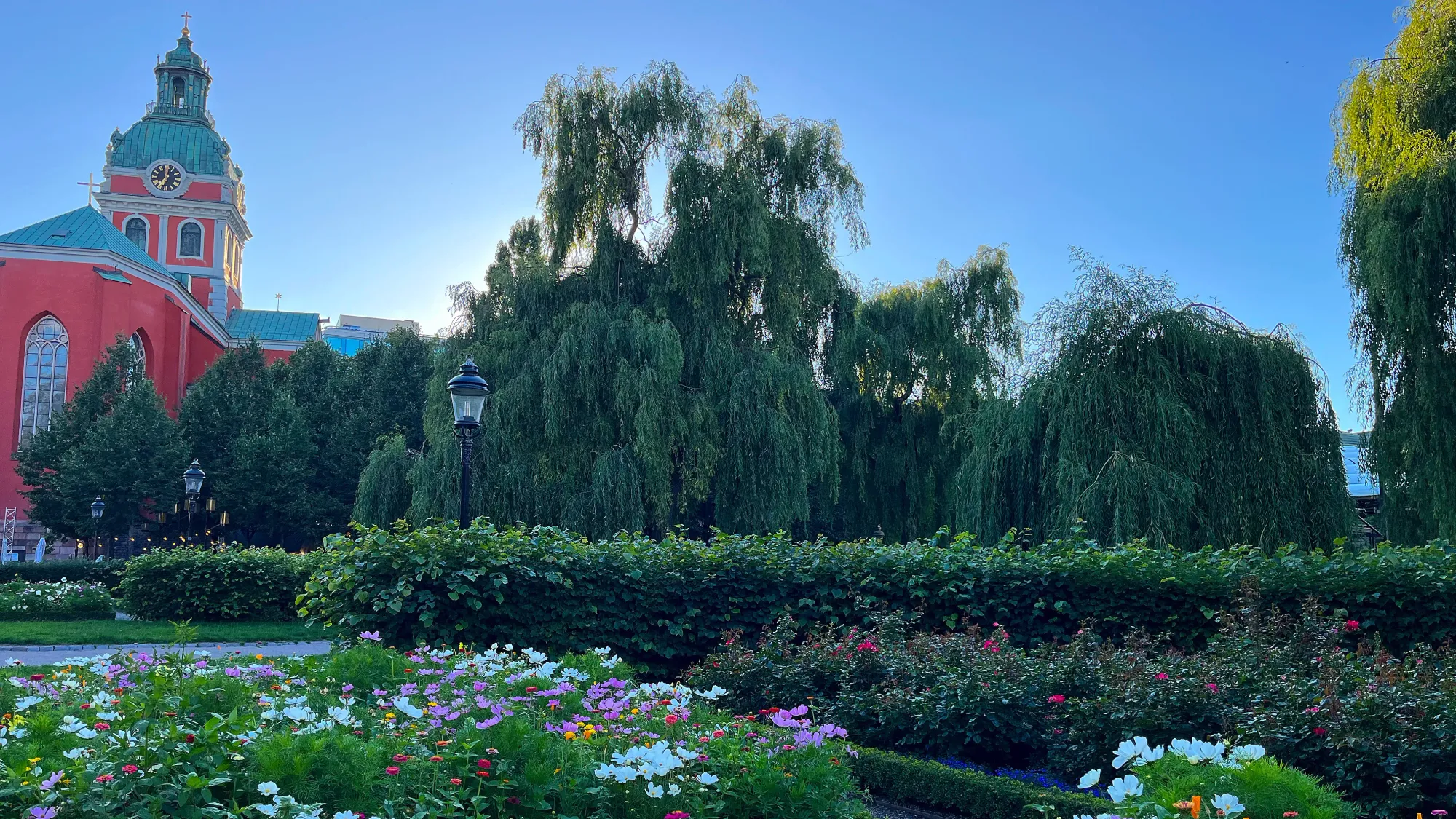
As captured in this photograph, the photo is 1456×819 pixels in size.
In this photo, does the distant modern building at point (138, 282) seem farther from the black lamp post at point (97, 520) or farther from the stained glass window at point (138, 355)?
the black lamp post at point (97, 520)

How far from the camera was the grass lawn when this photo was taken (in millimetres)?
12438

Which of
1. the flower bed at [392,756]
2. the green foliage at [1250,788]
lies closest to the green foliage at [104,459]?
the flower bed at [392,756]

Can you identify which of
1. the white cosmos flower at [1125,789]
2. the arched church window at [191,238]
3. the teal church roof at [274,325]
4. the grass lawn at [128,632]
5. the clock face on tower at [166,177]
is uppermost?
the clock face on tower at [166,177]

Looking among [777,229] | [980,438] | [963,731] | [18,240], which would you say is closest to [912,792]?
[963,731]

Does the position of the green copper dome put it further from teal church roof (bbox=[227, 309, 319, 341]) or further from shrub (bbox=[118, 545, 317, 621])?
shrub (bbox=[118, 545, 317, 621])

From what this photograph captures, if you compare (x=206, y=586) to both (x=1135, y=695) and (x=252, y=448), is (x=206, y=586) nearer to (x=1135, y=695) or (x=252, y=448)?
(x=1135, y=695)

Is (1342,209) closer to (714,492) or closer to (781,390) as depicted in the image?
(781,390)

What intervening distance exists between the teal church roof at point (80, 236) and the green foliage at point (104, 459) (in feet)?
19.9

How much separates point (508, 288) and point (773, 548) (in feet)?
33.2

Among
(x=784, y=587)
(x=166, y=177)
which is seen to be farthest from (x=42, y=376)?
A: (x=784, y=587)

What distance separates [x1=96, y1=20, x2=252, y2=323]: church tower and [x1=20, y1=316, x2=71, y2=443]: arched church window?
16.7m

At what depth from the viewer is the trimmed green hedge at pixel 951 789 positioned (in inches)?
191

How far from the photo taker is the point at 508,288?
1753 centimetres

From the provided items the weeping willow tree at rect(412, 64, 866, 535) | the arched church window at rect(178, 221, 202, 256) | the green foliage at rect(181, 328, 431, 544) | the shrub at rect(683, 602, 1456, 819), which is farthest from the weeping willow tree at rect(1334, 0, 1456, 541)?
the arched church window at rect(178, 221, 202, 256)
